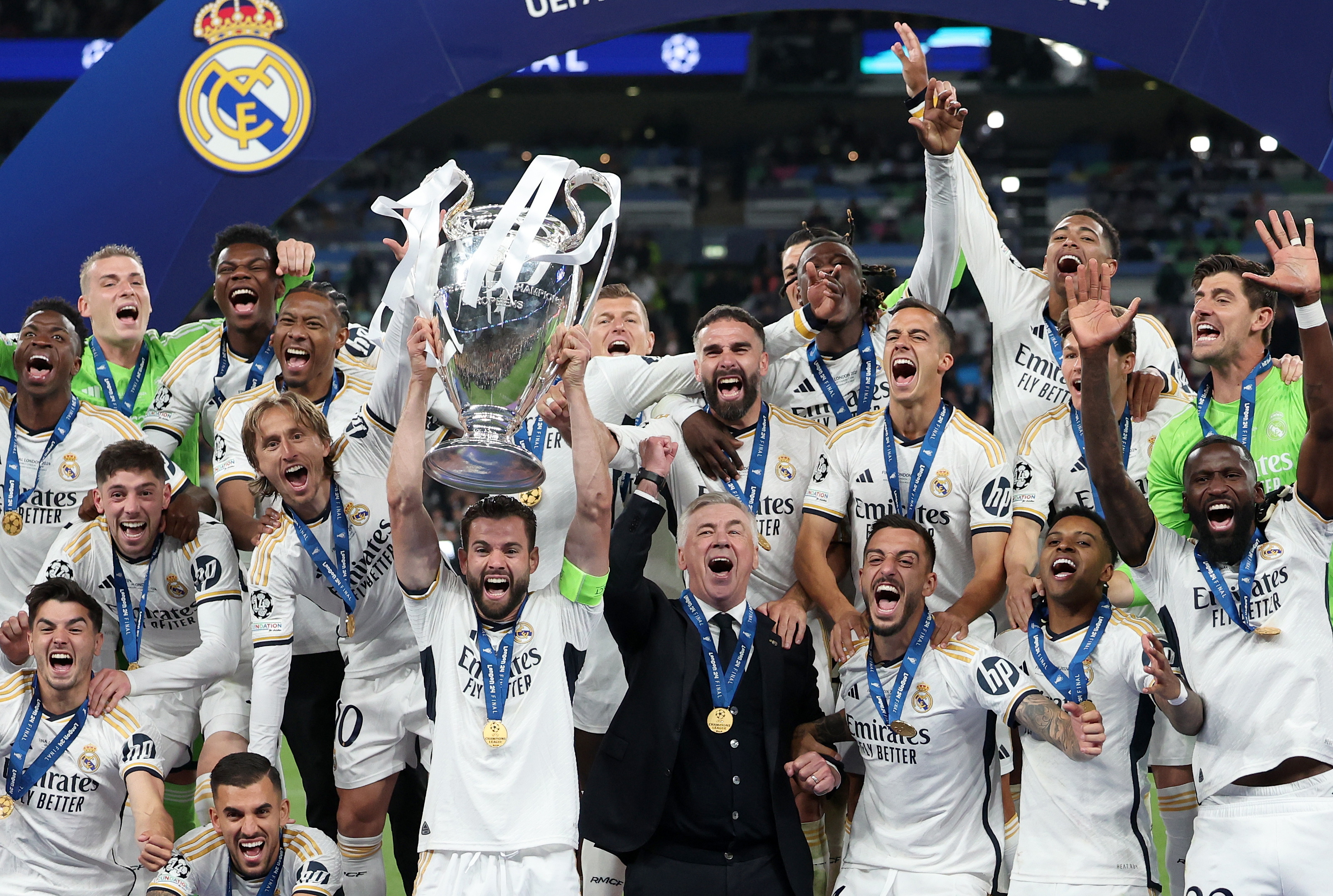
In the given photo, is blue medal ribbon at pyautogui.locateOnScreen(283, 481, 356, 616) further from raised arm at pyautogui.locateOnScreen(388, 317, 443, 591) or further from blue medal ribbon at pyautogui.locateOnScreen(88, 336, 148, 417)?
blue medal ribbon at pyautogui.locateOnScreen(88, 336, 148, 417)

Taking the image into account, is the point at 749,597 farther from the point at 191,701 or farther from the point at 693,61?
the point at 693,61

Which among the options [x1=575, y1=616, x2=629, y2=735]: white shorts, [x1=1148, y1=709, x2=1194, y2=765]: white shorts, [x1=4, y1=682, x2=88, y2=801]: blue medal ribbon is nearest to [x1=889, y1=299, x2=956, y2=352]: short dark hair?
[x1=1148, y1=709, x2=1194, y2=765]: white shorts

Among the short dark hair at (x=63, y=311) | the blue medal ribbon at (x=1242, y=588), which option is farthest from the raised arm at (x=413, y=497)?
the blue medal ribbon at (x=1242, y=588)

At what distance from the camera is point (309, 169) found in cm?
616

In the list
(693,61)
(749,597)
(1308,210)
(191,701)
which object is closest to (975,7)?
(749,597)

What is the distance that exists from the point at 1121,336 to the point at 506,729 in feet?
8.42

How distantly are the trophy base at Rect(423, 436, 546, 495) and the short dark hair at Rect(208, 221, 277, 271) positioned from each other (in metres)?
2.94

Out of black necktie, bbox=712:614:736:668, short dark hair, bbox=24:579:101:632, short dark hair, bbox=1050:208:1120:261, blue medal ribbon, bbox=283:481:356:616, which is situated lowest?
black necktie, bbox=712:614:736:668

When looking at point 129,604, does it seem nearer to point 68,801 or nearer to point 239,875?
point 68,801

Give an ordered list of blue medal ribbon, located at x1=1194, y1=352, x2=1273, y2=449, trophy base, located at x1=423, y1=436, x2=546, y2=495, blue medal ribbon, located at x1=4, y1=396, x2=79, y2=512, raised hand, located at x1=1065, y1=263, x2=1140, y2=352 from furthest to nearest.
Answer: blue medal ribbon, located at x1=4, y1=396, x2=79, y2=512 < blue medal ribbon, located at x1=1194, y1=352, x2=1273, y2=449 < raised hand, located at x1=1065, y1=263, x2=1140, y2=352 < trophy base, located at x1=423, y1=436, x2=546, y2=495

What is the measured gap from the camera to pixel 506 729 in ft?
15.3

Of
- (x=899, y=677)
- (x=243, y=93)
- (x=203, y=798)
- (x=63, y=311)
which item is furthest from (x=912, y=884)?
(x=243, y=93)

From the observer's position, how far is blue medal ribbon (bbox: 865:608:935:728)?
16.0 ft

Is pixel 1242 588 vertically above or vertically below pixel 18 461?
below
